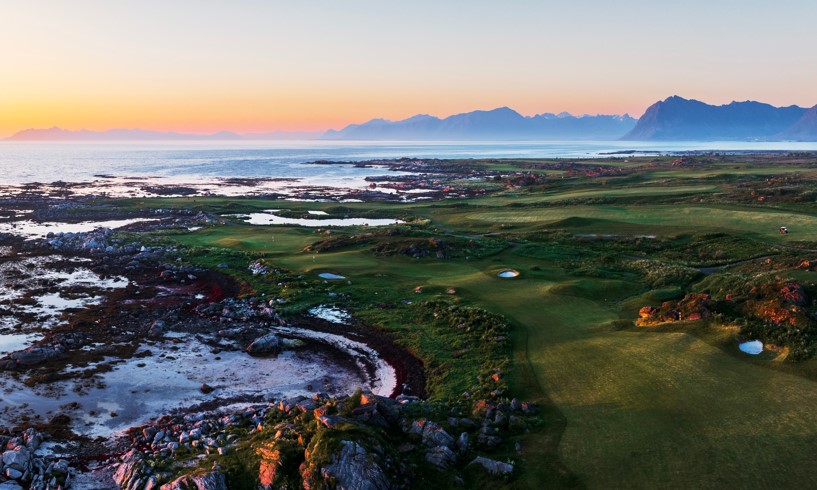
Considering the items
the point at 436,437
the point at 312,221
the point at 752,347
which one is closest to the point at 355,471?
the point at 436,437

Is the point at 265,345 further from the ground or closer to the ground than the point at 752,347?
closer to the ground

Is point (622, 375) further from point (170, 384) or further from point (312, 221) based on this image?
point (312, 221)

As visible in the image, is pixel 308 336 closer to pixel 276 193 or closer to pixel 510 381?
pixel 510 381

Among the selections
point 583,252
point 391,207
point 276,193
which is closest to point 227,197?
point 276,193

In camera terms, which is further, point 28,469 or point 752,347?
point 752,347

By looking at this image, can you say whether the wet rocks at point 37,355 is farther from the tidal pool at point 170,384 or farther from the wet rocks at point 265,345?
the wet rocks at point 265,345

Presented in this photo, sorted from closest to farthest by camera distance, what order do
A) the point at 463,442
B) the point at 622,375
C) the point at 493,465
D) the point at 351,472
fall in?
the point at 351,472 → the point at 493,465 → the point at 463,442 → the point at 622,375

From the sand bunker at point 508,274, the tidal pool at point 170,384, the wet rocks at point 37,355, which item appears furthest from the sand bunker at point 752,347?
the wet rocks at point 37,355
